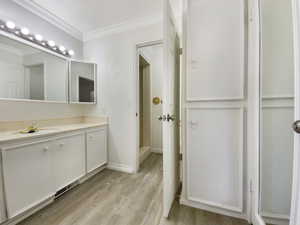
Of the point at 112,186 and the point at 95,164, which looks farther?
the point at 95,164

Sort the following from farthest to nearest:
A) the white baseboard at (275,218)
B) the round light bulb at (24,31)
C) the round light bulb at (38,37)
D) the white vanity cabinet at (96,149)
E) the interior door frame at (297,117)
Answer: the white vanity cabinet at (96,149) → the round light bulb at (38,37) → the round light bulb at (24,31) → the white baseboard at (275,218) → the interior door frame at (297,117)

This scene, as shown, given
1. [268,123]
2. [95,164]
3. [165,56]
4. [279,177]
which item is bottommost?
[95,164]

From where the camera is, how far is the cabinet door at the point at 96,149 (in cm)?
194

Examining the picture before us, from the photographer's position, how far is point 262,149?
41.5 inches

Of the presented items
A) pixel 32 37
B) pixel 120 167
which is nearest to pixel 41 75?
pixel 32 37

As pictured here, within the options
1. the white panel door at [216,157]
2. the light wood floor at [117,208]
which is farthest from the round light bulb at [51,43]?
the white panel door at [216,157]

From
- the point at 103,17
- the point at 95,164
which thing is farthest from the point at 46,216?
the point at 103,17

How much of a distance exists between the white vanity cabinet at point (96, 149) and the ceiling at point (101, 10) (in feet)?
A: 5.85

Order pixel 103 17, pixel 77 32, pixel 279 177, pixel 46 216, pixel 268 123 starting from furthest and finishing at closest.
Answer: pixel 77 32
pixel 103 17
pixel 46 216
pixel 268 123
pixel 279 177

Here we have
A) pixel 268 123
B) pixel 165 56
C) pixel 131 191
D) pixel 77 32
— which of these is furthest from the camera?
pixel 77 32

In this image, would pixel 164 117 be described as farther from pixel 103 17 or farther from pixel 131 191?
pixel 103 17

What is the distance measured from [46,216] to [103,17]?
2.64 meters

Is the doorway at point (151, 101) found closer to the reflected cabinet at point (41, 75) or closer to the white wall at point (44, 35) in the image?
the reflected cabinet at point (41, 75)

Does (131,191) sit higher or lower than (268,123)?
lower
